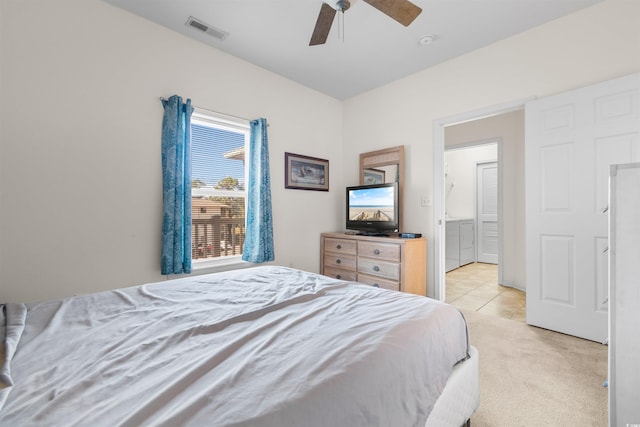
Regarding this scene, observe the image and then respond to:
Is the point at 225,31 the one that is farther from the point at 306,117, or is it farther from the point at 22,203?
the point at 22,203

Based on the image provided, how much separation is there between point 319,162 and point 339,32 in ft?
5.27

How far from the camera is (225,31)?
2.66m

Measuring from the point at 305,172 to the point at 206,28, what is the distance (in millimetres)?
1835

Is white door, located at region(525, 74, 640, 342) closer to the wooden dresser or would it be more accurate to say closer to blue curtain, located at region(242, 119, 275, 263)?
the wooden dresser

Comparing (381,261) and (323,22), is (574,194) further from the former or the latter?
(323,22)

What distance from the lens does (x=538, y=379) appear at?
5.96 feet

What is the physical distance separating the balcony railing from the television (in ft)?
4.54

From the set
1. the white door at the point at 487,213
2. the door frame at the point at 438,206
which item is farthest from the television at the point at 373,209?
the white door at the point at 487,213

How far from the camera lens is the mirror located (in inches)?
140

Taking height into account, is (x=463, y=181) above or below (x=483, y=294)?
above

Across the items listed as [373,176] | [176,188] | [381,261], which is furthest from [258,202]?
[373,176]

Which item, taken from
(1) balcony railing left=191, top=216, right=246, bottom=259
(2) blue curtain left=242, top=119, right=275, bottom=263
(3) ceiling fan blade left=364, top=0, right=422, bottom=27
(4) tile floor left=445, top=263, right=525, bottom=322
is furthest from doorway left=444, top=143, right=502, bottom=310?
(3) ceiling fan blade left=364, top=0, right=422, bottom=27

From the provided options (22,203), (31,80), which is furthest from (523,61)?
(22,203)

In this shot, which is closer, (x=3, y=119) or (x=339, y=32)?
(x=3, y=119)
